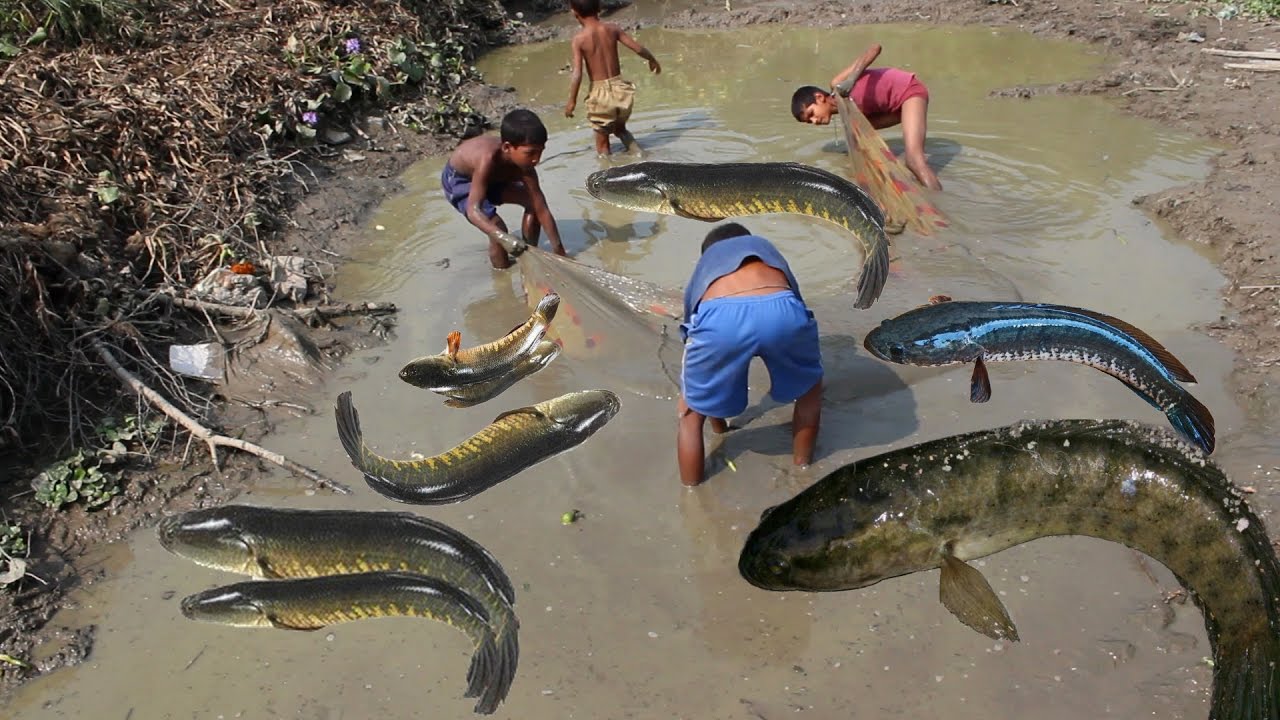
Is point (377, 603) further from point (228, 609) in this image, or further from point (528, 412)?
point (528, 412)

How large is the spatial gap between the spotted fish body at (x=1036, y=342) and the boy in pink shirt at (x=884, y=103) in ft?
10.6

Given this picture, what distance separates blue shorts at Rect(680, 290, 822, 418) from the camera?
3.52m

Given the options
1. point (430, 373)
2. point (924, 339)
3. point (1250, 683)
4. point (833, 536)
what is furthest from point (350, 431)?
point (1250, 683)

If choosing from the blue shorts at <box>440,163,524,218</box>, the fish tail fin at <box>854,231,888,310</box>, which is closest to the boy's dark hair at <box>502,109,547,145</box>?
the blue shorts at <box>440,163,524,218</box>

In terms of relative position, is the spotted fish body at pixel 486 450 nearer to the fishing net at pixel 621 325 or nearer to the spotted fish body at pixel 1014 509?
the fishing net at pixel 621 325

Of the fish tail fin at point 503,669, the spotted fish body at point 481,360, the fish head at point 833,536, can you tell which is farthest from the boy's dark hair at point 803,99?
the fish head at point 833,536

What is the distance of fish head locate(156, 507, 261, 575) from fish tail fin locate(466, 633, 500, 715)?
2.95 ft

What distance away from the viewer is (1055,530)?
2430 mm

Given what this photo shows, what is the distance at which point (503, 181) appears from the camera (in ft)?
A: 19.2

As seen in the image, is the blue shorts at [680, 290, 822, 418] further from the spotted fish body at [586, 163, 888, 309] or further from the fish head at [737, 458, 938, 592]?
the fish head at [737, 458, 938, 592]

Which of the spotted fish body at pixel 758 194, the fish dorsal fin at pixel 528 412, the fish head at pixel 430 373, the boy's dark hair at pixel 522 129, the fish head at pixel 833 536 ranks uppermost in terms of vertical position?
the boy's dark hair at pixel 522 129

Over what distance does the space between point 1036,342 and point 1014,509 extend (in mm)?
1272

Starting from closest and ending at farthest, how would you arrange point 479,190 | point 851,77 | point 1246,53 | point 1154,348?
point 1154,348
point 479,190
point 851,77
point 1246,53

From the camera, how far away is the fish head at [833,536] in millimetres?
2295
